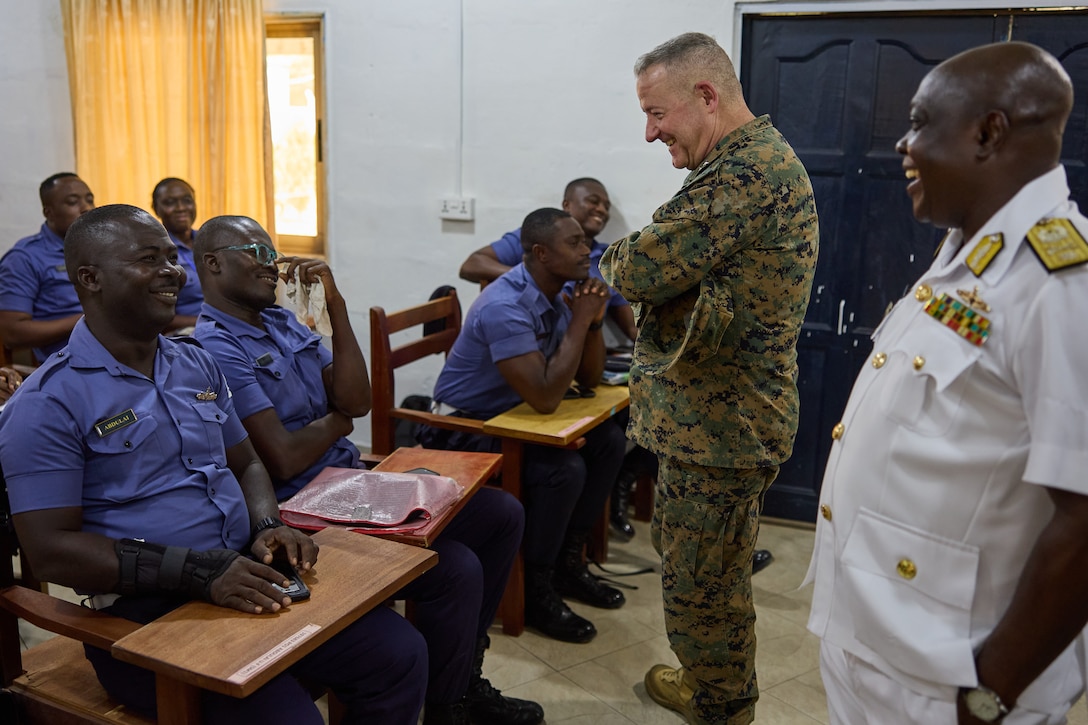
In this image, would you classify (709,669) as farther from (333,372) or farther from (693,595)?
(333,372)

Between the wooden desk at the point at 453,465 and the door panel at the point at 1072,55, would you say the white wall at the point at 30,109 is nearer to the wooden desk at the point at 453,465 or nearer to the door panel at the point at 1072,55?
the wooden desk at the point at 453,465

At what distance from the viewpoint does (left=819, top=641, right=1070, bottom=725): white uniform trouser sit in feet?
3.84

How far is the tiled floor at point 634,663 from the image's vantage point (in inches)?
99.6

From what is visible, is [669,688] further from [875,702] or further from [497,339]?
[875,702]

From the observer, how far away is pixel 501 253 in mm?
4004

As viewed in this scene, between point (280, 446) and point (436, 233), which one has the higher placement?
point (436, 233)

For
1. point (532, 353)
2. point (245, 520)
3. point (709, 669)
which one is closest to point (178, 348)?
point (245, 520)

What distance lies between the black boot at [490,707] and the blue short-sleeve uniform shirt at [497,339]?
2.82 ft

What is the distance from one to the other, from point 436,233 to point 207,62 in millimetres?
1396

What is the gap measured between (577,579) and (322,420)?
1214 millimetres

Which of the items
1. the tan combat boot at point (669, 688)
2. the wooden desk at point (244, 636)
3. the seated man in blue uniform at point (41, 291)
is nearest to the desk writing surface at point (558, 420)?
the tan combat boot at point (669, 688)

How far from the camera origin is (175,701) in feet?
4.75

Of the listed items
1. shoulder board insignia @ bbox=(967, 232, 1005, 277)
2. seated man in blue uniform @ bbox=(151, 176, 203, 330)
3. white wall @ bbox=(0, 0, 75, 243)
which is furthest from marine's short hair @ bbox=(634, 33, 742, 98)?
white wall @ bbox=(0, 0, 75, 243)

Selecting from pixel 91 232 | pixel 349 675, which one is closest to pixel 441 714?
pixel 349 675
